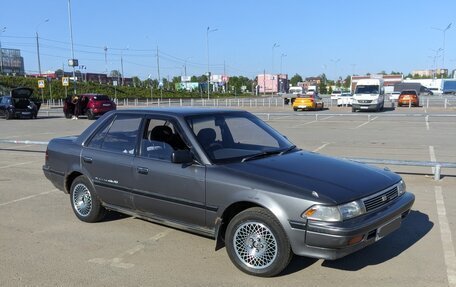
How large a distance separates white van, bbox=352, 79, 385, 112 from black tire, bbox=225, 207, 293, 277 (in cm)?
3197

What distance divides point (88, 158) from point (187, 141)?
1.64 meters

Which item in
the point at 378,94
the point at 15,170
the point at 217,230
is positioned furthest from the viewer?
the point at 378,94

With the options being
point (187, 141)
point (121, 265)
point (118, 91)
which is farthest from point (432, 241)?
point (118, 91)

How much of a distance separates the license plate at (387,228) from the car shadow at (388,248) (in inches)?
15.8

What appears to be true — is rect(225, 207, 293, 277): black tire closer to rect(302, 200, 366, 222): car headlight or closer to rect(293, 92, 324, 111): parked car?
rect(302, 200, 366, 222): car headlight

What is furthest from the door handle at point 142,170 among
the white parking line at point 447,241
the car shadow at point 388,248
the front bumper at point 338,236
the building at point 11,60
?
the building at point 11,60

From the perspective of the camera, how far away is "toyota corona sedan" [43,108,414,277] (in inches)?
155

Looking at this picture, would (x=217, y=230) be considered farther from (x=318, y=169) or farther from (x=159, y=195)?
(x=318, y=169)

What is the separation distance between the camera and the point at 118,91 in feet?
308

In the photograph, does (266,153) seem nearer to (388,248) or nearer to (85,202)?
(388,248)

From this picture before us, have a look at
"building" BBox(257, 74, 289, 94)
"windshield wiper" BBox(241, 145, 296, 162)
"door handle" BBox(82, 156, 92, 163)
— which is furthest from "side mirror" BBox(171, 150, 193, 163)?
"building" BBox(257, 74, 289, 94)

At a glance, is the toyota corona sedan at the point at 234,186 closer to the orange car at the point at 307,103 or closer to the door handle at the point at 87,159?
the door handle at the point at 87,159

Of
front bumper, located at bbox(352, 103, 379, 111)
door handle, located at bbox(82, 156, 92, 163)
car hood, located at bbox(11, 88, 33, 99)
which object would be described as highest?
car hood, located at bbox(11, 88, 33, 99)

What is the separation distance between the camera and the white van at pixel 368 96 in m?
34.4
